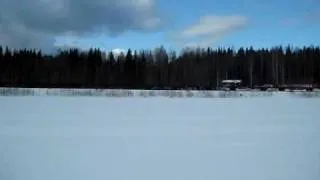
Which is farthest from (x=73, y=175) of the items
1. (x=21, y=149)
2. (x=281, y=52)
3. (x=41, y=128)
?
(x=281, y=52)

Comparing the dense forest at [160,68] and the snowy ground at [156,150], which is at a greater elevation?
the dense forest at [160,68]

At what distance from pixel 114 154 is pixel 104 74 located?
7731 centimetres

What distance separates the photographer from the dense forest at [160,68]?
3184 inches

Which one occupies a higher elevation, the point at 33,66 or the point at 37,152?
the point at 33,66

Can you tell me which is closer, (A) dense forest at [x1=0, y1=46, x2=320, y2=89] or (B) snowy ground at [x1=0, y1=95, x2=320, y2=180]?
A: (B) snowy ground at [x1=0, y1=95, x2=320, y2=180]

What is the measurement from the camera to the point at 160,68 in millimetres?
92562

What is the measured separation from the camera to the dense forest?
80.9 m

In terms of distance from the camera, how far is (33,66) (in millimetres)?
81875

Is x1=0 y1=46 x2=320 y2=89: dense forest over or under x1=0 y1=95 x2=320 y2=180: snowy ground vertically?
over

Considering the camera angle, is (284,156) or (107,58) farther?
(107,58)

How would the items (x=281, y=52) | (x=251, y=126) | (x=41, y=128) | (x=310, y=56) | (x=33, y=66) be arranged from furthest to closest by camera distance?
(x=281, y=52) < (x=310, y=56) < (x=33, y=66) < (x=251, y=126) < (x=41, y=128)

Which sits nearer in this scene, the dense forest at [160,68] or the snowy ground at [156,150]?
the snowy ground at [156,150]

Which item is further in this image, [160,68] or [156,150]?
[160,68]

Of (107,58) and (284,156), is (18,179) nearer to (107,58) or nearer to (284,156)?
(284,156)
